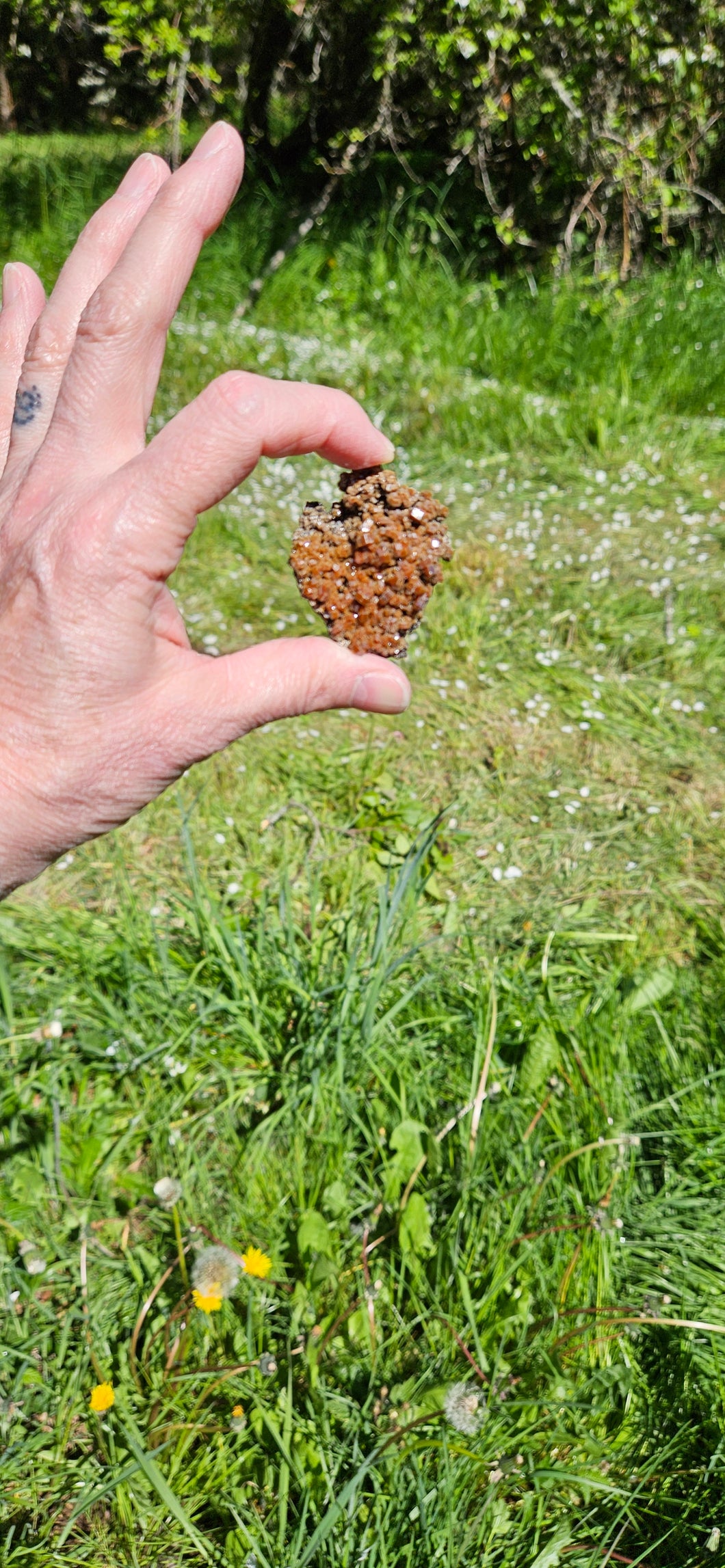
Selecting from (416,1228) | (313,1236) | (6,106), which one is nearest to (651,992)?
(416,1228)

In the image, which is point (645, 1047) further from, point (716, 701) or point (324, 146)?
point (324, 146)

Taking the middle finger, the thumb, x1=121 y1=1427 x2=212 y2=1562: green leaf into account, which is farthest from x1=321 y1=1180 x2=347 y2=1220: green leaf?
the middle finger

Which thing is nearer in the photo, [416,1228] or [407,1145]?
[416,1228]

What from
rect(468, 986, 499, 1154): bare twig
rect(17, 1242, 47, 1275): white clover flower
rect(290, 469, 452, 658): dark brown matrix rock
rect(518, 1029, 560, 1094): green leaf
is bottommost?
rect(17, 1242, 47, 1275): white clover flower

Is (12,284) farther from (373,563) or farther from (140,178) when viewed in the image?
(373,563)

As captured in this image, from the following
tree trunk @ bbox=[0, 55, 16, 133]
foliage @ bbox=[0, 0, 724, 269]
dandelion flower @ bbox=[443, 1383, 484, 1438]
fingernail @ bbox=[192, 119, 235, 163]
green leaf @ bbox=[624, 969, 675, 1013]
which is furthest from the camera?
tree trunk @ bbox=[0, 55, 16, 133]

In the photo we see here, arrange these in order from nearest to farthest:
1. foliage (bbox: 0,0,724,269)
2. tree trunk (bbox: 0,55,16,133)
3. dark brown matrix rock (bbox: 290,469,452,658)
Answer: dark brown matrix rock (bbox: 290,469,452,658), foliage (bbox: 0,0,724,269), tree trunk (bbox: 0,55,16,133)

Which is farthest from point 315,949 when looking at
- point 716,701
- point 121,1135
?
point 716,701

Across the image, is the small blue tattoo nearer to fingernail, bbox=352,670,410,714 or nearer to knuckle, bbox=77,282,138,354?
knuckle, bbox=77,282,138,354
